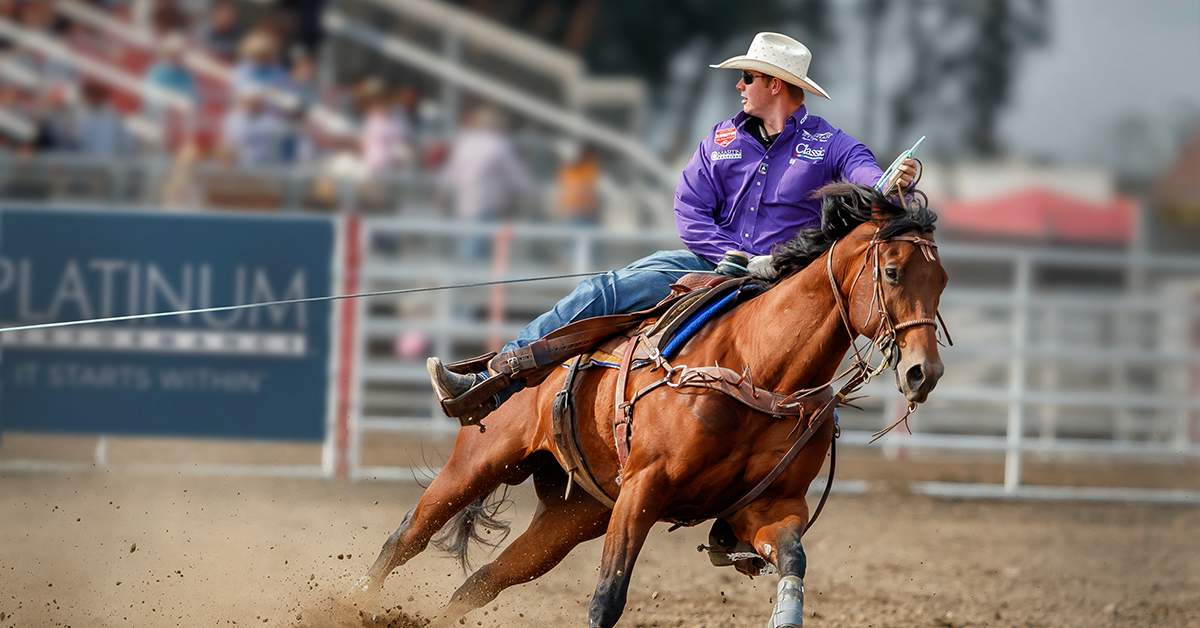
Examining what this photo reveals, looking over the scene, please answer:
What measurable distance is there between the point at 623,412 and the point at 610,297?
0.51 metres

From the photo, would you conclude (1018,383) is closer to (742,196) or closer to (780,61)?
(742,196)

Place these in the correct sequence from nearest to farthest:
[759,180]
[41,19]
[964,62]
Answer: [759,180], [41,19], [964,62]

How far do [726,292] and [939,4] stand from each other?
24.2 meters

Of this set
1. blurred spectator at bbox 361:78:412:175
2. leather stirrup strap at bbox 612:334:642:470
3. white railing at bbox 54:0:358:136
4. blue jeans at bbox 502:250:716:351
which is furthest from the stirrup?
white railing at bbox 54:0:358:136

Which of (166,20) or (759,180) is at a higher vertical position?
(166,20)

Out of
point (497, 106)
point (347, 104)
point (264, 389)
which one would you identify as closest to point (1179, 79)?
point (497, 106)

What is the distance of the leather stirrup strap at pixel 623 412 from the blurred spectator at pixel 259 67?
8.69 meters

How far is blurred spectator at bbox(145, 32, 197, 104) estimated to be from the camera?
39.5ft

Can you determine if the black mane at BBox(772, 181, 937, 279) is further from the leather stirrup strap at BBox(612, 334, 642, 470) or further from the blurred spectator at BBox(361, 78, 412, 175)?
the blurred spectator at BBox(361, 78, 412, 175)

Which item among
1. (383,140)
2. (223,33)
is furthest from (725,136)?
(223,33)

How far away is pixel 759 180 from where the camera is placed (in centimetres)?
421

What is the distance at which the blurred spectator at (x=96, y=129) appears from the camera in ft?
37.1

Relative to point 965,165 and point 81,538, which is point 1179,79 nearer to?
point 965,165

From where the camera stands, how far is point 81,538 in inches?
256
